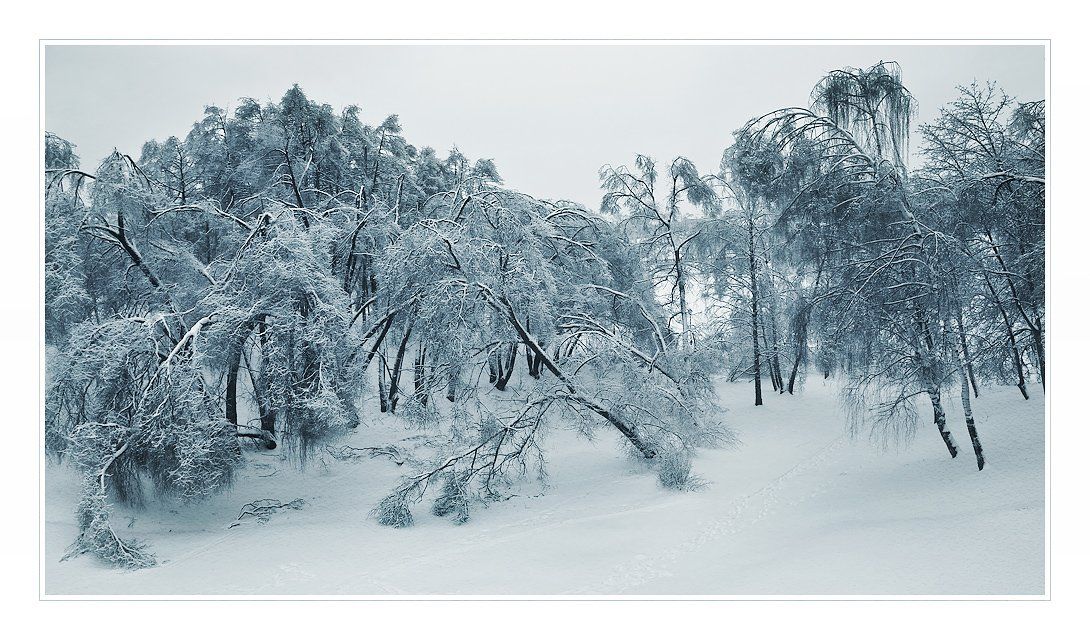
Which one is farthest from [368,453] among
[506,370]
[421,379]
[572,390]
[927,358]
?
[927,358]

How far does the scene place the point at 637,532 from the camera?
7.55 m

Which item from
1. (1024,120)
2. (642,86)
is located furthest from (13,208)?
(1024,120)

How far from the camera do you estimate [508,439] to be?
9.40 metres

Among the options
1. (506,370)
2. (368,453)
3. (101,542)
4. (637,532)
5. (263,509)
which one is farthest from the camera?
(506,370)

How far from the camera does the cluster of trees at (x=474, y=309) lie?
7594 mm

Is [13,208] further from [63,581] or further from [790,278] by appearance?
[790,278]

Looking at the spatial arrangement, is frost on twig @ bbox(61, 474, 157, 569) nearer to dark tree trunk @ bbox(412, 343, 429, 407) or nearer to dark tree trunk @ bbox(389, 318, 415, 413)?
dark tree trunk @ bbox(412, 343, 429, 407)

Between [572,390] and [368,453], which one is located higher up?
[572,390]

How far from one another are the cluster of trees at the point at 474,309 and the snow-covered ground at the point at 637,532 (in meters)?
0.48

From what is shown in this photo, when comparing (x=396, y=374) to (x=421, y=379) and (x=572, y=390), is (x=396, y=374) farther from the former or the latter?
(x=572, y=390)

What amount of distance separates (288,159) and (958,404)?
46.0 ft

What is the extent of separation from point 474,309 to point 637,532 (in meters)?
3.75

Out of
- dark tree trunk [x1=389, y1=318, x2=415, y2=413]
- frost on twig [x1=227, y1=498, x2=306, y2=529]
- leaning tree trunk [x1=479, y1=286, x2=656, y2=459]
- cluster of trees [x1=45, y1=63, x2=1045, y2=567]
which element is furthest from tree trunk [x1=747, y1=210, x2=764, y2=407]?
frost on twig [x1=227, y1=498, x2=306, y2=529]

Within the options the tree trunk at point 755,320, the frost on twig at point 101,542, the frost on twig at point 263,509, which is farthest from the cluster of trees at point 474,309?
the tree trunk at point 755,320
